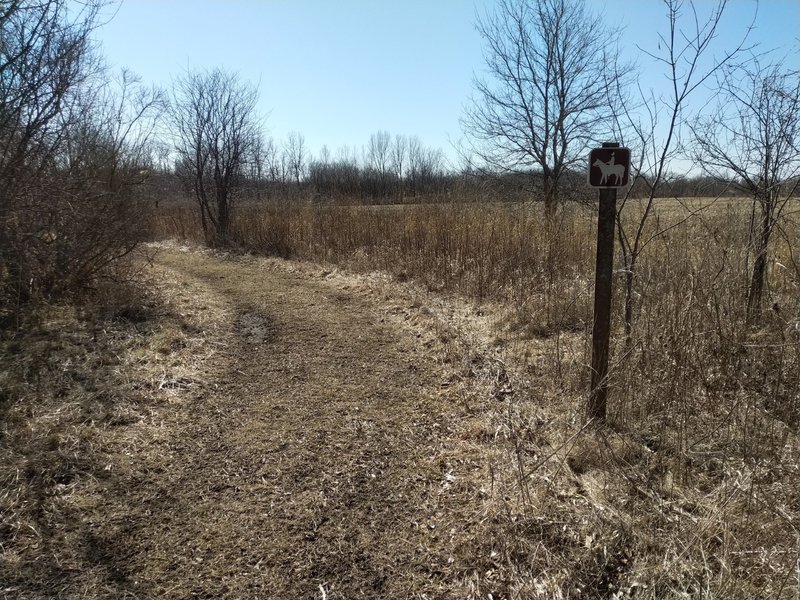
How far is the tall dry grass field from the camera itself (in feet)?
6.60

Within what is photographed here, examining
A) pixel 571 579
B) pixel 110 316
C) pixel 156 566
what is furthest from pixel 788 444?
pixel 110 316

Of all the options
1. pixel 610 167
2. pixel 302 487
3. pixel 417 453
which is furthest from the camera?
pixel 417 453

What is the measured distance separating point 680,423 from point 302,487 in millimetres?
2389

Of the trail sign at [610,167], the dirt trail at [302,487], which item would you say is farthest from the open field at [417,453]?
the trail sign at [610,167]

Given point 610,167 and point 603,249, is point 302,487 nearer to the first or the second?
point 603,249

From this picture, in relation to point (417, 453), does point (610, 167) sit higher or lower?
higher

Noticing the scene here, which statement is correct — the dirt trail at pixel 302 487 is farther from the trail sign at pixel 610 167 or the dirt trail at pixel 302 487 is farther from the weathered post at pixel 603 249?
the trail sign at pixel 610 167

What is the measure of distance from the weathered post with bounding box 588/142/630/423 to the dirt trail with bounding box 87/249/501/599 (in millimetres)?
949

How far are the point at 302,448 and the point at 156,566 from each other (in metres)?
1.19

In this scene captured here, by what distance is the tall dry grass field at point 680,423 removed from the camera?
6.60 feet

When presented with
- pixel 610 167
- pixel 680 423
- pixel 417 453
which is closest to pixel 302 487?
pixel 417 453

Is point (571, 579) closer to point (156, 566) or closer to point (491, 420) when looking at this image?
point (491, 420)

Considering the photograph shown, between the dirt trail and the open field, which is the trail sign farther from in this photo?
the dirt trail

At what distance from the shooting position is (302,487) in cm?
290
